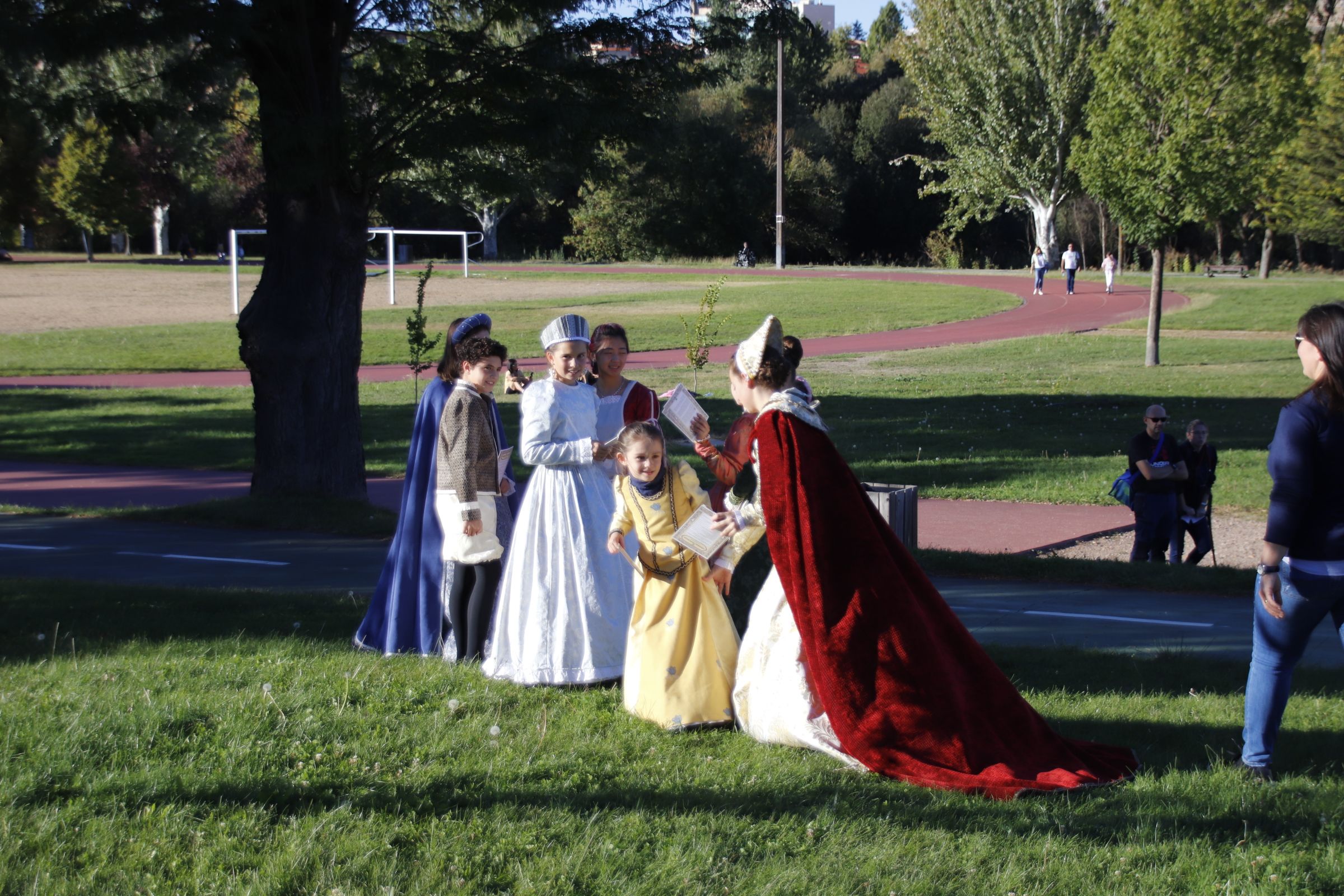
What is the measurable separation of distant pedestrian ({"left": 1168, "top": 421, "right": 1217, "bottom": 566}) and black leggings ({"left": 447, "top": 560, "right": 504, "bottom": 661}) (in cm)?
646

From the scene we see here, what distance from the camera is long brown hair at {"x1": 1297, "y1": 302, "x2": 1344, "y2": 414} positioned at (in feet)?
14.0

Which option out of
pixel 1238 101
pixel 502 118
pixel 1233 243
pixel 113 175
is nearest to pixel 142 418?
pixel 113 175

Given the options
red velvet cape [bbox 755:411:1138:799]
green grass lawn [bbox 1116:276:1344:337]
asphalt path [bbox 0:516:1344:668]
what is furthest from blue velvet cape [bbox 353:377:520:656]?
green grass lawn [bbox 1116:276:1344:337]

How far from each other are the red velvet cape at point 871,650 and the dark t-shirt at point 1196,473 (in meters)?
6.12

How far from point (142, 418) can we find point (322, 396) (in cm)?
859

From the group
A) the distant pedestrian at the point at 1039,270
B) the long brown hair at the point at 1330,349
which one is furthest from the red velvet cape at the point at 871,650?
the distant pedestrian at the point at 1039,270

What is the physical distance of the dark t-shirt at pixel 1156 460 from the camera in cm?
1019

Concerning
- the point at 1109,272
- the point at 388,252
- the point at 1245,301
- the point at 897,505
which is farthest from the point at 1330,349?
the point at 388,252

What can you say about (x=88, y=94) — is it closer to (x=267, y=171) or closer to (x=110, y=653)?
(x=267, y=171)

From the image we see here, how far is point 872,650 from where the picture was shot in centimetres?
465

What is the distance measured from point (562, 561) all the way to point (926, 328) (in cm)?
2885

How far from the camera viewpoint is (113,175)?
10.8 meters

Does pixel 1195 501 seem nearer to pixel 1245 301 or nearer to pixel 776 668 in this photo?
pixel 776 668

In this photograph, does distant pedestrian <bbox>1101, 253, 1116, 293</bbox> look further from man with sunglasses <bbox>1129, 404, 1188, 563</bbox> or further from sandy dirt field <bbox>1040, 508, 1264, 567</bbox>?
man with sunglasses <bbox>1129, 404, 1188, 563</bbox>
